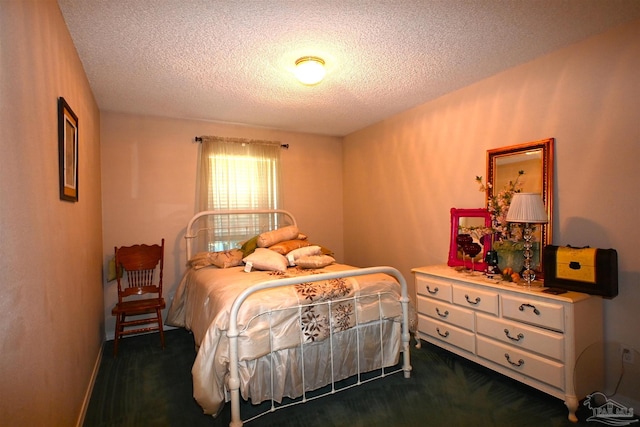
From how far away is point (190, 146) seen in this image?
12.6 feet

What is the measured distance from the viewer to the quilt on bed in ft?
6.34

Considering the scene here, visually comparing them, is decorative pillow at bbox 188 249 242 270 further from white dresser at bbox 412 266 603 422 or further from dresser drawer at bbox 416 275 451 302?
white dresser at bbox 412 266 603 422

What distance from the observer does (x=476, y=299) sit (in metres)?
2.43

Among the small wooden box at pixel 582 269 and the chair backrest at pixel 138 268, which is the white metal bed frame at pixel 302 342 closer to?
the small wooden box at pixel 582 269

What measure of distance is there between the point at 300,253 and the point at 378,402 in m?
1.50

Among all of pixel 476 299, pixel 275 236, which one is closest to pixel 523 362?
pixel 476 299

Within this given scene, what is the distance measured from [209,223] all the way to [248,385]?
2.24 m

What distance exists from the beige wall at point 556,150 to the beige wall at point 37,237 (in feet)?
10.1

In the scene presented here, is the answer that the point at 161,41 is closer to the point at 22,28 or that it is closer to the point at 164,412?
the point at 22,28

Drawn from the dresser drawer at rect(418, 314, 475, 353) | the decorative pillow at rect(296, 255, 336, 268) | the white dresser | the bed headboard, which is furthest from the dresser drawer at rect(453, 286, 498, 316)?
the bed headboard

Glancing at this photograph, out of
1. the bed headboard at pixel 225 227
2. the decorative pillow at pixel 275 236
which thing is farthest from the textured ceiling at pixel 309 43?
the decorative pillow at pixel 275 236

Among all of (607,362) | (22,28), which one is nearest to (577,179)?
(607,362)

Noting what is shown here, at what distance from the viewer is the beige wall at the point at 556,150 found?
2.02 metres

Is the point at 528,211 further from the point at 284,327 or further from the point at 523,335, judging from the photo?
the point at 284,327
